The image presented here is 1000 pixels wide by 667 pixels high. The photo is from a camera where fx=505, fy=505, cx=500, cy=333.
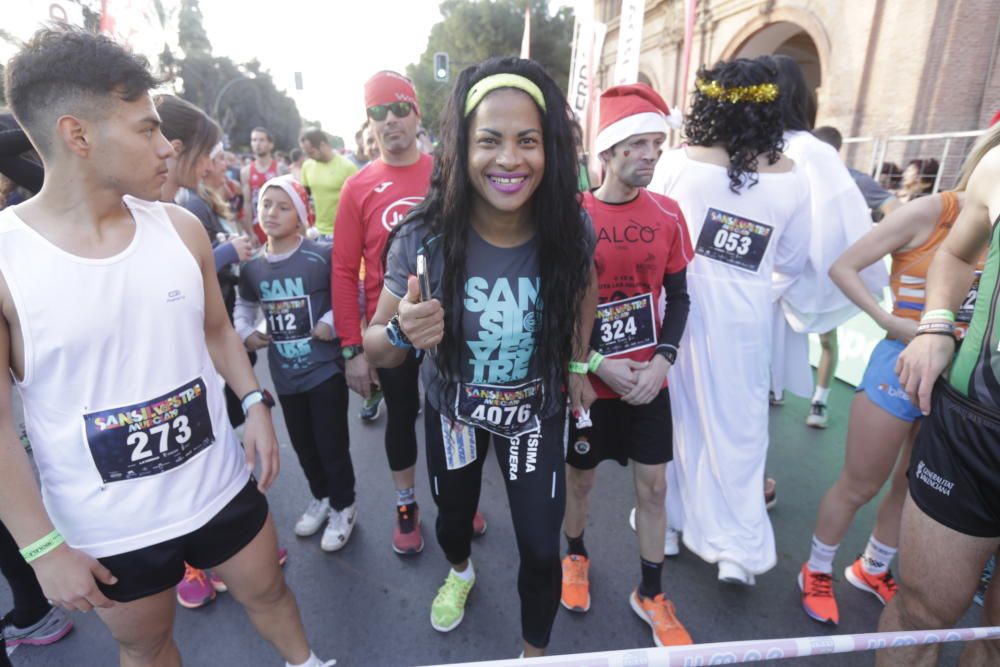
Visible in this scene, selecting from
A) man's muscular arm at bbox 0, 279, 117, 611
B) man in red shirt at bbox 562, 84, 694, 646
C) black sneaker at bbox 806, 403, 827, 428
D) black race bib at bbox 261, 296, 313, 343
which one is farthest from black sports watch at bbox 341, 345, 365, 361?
black sneaker at bbox 806, 403, 827, 428

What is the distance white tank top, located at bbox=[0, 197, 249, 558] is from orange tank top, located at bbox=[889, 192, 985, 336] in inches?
104

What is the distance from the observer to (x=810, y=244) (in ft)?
8.29

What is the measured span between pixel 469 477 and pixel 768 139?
1.92 metres

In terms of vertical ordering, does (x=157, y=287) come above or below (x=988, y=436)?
above

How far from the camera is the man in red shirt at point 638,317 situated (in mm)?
1998

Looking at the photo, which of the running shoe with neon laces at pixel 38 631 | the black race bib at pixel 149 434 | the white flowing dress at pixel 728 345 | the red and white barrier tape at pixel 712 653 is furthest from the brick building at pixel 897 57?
the running shoe with neon laces at pixel 38 631

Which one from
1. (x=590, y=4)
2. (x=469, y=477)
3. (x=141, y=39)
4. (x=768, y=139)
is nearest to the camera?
(x=469, y=477)

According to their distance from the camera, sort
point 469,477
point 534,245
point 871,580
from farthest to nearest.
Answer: point 871,580 → point 469,477 → point 534,245

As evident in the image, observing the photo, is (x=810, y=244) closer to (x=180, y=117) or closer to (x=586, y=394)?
(x=586, y=394)

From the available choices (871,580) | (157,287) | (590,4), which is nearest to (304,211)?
(157,287)

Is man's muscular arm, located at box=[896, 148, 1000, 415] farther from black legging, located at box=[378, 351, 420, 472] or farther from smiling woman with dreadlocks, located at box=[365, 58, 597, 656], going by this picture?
black legging, located at box=[378, 351, 420, 472]

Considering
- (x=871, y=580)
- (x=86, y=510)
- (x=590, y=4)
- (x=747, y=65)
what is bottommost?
(x=871, y=580)

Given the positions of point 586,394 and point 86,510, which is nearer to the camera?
point 86,510

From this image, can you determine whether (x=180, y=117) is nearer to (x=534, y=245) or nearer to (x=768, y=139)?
(x=534, y=245)
